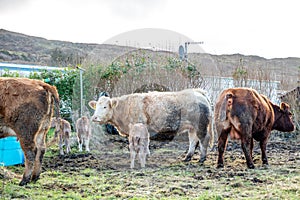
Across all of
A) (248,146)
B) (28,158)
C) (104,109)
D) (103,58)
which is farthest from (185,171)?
(103,58)

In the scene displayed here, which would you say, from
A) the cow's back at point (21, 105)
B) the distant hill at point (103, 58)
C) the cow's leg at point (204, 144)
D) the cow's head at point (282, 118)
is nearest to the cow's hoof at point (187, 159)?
the cow's leg at point (204, 144)

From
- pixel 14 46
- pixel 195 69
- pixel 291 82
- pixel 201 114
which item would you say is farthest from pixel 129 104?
pixel 14 46

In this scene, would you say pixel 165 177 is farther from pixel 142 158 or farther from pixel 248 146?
pixel 248 146

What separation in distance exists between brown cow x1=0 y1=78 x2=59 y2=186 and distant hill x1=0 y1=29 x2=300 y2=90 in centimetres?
930

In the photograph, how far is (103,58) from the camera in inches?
691

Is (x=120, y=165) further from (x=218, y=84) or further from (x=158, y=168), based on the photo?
(x=218, y=84)

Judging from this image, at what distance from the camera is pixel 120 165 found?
8.73 m

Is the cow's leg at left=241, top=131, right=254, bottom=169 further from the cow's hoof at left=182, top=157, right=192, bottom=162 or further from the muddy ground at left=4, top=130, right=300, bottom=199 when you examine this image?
the cow's hoof at left=182, top=157, right=192, bottom=162

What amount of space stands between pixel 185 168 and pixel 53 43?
57884 mm

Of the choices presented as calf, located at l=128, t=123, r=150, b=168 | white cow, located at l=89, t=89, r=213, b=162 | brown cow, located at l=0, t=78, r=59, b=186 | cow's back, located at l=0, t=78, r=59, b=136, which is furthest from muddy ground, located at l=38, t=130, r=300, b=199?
cow's back, located at l=0, t=78, r=59, b=136

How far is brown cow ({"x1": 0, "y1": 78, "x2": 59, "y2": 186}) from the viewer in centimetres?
659

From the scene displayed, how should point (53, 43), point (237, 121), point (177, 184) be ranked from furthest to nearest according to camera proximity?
point (53, 43)
point (237, 121)
point (177, 184)

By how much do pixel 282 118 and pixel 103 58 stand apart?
9.42m

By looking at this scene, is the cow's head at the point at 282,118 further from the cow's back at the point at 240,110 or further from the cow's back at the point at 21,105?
the cow's back at the point at 21,105
